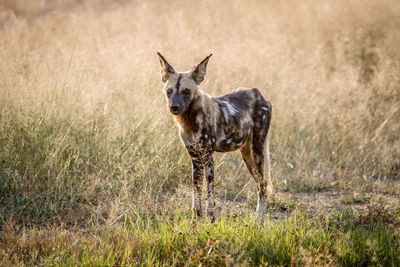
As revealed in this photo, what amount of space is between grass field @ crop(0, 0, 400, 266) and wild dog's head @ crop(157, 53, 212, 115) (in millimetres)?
727

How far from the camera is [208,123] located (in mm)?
3518

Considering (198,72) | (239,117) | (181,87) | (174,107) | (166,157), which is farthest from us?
(166,157)

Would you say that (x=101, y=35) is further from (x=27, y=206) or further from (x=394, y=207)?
(x=394, y=207)

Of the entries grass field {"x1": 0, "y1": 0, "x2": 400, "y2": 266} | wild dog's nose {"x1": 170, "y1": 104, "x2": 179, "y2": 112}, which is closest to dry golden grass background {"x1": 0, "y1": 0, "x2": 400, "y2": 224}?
grass field {"x1": 0, "y1": 0, "x2": 400, "y2": 266}

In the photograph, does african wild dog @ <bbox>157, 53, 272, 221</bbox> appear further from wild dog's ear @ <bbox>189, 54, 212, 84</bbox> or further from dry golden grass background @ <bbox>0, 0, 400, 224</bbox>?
dry golden grass background @ <bbox>0, 0, 400, 224</bbox>

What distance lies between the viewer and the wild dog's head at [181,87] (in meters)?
3.37

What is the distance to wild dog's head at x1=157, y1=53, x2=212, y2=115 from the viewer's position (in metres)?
3.37

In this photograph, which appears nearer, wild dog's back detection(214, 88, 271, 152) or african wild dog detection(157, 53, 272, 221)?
african wild dog detection(157, 53, 272, 221)

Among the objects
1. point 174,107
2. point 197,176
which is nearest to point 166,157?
point 197,176

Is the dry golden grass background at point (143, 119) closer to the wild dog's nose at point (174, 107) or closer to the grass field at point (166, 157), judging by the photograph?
the grass field at point (166, 157)

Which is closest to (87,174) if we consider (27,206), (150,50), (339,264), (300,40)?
(27,206)

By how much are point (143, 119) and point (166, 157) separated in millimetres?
549

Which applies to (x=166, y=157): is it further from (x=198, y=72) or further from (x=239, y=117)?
(x=198, y=72)

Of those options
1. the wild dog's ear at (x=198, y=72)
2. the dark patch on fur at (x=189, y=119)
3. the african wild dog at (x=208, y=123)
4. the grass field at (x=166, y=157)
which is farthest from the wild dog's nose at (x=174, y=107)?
the grass field at (x=166, y=157)
